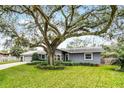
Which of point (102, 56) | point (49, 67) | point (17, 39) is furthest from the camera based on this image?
point (102, 56)

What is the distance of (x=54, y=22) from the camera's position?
8.75m

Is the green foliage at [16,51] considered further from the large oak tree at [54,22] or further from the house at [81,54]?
the house at [81,54]

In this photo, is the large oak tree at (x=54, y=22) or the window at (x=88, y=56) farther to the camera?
the window at (x=88, y=56)

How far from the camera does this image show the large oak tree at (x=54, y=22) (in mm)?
7590

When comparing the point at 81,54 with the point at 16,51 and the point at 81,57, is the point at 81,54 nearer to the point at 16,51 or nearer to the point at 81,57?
the point at 81,57

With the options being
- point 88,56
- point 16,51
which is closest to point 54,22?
point 16,51

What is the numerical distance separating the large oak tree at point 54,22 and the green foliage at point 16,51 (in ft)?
1.60

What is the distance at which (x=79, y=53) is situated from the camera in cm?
1302

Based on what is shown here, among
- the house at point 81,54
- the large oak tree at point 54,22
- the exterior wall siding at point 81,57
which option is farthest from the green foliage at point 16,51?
the exterior wall siding at point 81,57

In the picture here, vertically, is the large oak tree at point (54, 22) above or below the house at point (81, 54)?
above

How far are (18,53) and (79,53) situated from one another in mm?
4547

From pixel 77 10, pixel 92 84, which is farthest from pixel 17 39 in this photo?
pixel 92 84

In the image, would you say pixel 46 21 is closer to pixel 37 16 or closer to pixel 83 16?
pixel 37 16

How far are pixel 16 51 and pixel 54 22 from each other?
2.41 meters
